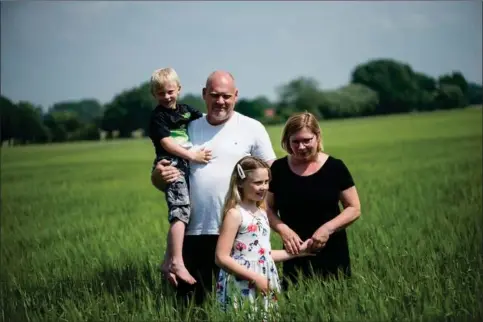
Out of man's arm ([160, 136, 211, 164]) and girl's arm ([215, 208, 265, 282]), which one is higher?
man's arm ([160, 136, 211, 164])

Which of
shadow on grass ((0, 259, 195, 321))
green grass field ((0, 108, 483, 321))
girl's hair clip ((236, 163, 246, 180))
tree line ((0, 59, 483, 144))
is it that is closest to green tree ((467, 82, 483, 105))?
tree line ((0, 59, 483, 144))

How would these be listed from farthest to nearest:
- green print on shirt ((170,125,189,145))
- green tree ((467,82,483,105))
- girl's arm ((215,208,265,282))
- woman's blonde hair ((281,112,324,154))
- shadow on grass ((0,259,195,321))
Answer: green tree ((467,82,483,105)), shadow on grass ((0,259,195,321)), green print on shirt ((170,125,189,145)), woman's blonde hair ((281,112,324,154)), girl's arm ((215,208,265,282))

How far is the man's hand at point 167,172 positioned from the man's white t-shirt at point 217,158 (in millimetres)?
85

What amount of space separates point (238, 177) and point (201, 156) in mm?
282

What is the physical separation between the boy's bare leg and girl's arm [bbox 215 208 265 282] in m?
0.37

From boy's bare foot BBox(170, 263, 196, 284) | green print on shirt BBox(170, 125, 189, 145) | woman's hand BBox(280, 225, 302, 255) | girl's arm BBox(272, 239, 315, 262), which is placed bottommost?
boy's bare foot BBox(170, 263, 196, 284)

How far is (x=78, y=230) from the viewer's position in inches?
246

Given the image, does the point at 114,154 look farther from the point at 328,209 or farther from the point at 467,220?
the point at 328,209

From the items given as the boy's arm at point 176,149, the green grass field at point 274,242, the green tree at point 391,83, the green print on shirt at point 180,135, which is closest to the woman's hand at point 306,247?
the green grass field at point 274,242

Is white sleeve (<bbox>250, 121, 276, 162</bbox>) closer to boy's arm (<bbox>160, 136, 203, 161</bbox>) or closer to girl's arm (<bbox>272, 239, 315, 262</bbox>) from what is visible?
boy's arm (<bbox>160, 136, 203, 161</bbox>)

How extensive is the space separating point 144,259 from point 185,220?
58.8 inches

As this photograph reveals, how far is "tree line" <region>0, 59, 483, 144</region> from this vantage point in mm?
9031

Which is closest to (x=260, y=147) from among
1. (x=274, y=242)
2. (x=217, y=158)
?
(x=217, y=158)

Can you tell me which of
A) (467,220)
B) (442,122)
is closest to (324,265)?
(467,220)
